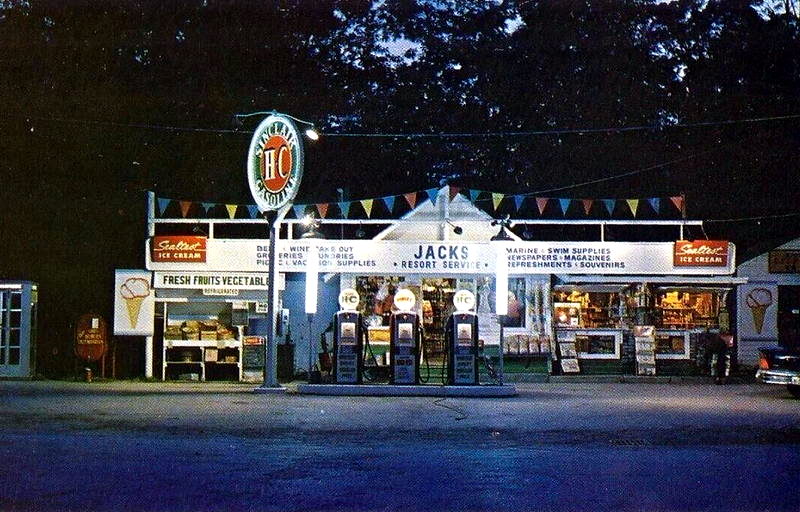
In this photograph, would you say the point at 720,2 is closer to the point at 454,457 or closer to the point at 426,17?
the point at 426,17

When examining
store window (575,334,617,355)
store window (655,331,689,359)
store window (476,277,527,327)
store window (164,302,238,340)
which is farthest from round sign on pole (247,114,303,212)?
store window (655,331,689,359)

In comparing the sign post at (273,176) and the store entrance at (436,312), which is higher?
the sign post at (273,176)

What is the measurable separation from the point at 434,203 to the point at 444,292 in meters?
2.70

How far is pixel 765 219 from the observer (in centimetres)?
3186

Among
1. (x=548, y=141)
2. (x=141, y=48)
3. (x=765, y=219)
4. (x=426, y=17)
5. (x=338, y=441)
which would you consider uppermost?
(x=426, y=17)

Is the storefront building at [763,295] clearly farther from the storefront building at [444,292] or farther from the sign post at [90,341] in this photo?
the sign post at [90,341]

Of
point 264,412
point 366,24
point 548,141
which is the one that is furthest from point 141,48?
point 264,412

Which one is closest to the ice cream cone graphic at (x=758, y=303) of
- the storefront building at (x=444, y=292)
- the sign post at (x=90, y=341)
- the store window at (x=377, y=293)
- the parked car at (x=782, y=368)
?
the storefront building at (x=444, y=292)

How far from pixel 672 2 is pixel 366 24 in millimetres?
10049

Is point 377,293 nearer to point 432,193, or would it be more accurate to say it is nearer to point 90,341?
point 432,193

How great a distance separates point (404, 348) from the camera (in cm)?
2200

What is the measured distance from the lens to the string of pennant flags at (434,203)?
A: 24.5 meters

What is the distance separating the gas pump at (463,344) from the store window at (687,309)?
7.51 m

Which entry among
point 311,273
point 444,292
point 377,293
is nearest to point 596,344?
point 444,292
